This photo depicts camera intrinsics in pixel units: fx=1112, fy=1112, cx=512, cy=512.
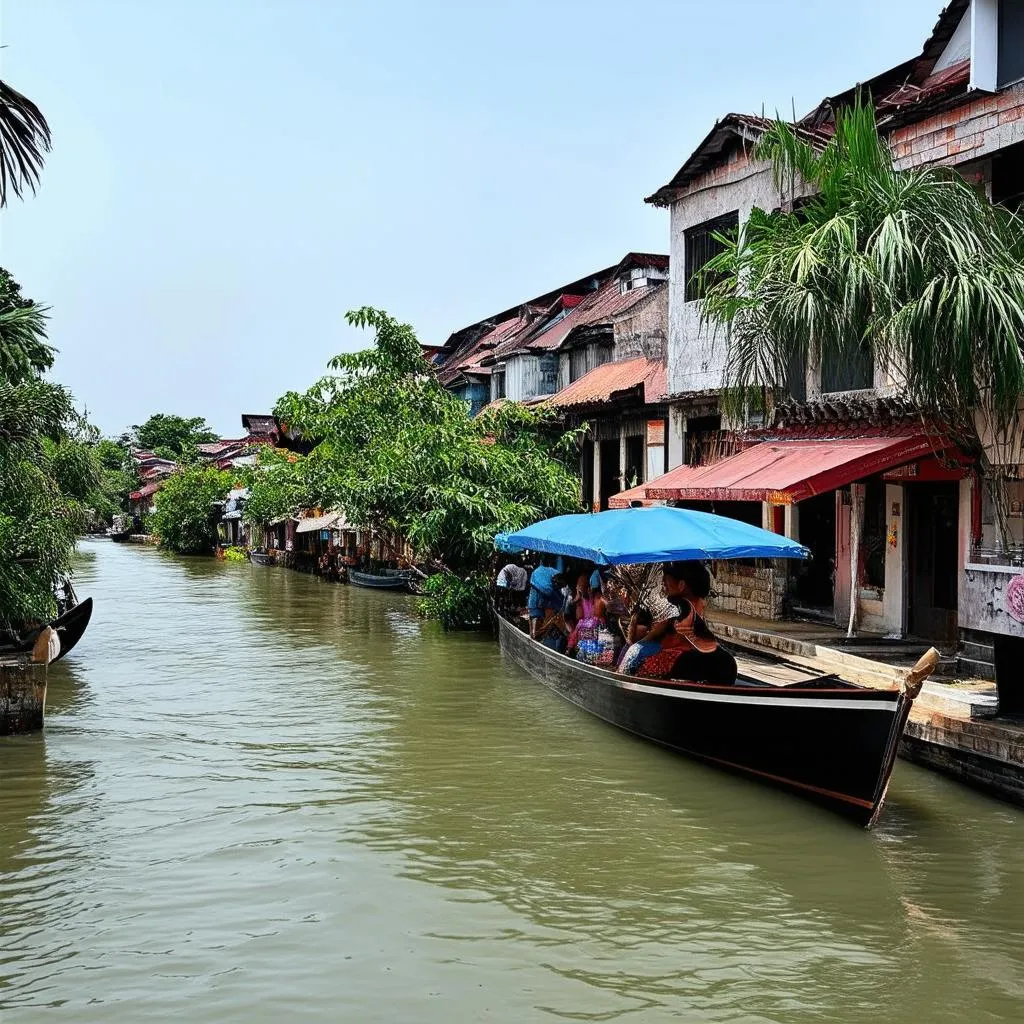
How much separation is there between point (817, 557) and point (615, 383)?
831cm

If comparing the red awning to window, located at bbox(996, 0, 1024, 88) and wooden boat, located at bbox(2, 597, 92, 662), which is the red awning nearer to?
window, located at bbox(996, 0, 1024, 88)

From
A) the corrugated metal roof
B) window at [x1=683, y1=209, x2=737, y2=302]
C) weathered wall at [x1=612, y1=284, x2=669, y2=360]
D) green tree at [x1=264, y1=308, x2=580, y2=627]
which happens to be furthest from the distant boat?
window at [x1=683, y1=209, x2=737, y2=302]

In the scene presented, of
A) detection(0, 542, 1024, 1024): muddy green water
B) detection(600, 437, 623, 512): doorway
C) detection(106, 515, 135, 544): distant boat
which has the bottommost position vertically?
detection(0, 542, 1024, 1024): muddy green water

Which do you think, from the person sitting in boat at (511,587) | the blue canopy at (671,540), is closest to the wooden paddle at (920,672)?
the blue canopy at (671,540)

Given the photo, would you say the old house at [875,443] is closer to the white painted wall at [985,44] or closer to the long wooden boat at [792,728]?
the white painted wall at [985,44]

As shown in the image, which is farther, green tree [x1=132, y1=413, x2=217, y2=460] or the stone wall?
green tree [x1=132, y1=413, x2=217, y2=460]

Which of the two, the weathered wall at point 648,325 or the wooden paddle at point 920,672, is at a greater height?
the weathered wall at point 648,325

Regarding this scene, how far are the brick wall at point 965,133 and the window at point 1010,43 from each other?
0.28m

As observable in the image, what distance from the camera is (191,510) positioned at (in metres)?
55.2

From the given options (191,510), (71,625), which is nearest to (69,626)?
(71,625)

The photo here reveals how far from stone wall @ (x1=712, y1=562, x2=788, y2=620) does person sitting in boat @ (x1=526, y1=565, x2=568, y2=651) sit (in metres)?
4.05

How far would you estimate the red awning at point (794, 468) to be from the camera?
1321cm

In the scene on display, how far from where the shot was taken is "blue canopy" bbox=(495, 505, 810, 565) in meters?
10.3

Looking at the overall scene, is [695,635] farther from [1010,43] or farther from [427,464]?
[427,464]
